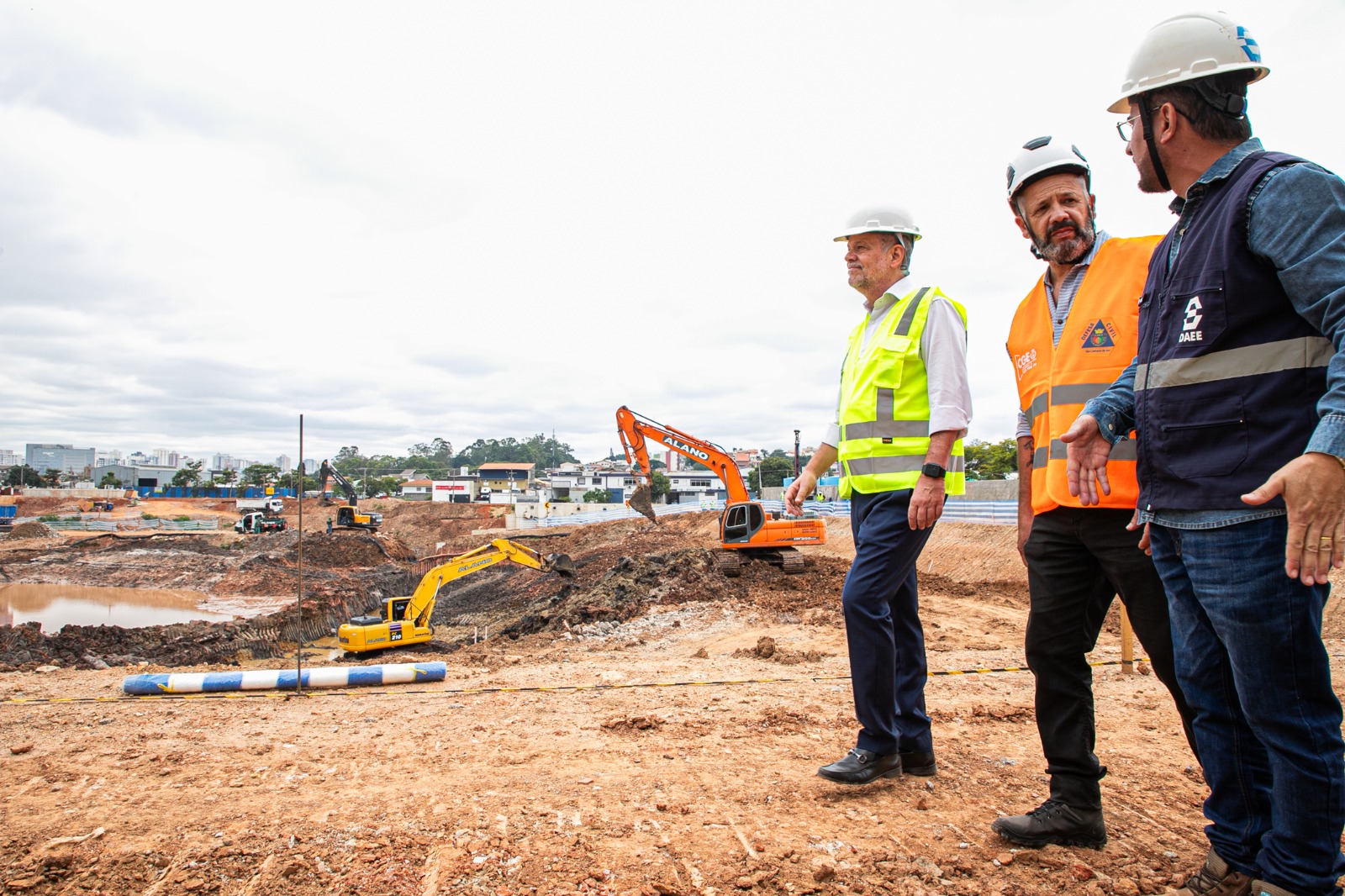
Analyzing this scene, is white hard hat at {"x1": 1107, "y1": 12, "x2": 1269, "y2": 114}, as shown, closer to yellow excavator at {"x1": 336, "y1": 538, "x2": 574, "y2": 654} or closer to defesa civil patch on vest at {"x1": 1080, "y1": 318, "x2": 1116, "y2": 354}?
defesa civil patch on vest at {"x1": 1080, "y1": 318, "x2": 1116, "y2": 354}

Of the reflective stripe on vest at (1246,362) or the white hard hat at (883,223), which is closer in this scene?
the reflective stripe on vest at (1246,362)

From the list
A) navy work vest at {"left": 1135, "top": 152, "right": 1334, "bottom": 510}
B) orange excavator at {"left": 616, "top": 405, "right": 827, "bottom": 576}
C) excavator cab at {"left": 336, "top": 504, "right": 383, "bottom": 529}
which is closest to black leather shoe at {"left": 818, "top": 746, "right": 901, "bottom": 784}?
navy work vest at {"left": 1135, "top": 152, "right": 1334, "bottom": 510}

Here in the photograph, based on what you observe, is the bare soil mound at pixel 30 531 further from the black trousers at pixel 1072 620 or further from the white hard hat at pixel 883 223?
the black trousers at pixel 1072 620

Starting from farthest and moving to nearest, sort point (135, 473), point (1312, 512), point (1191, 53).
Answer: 1. point (135, 473)
2. point (1191, 53)
3. point (1312, 512)

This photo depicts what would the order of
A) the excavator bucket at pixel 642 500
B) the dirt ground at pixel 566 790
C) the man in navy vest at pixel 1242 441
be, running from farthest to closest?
the excavator bucket at pixel 642 500
the dirt ground at pixel 566 790
the man in navy vest at pixel 1242 441

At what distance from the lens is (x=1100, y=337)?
7.59 feet

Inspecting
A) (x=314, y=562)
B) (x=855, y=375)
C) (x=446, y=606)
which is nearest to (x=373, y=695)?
(x=855, y=375)

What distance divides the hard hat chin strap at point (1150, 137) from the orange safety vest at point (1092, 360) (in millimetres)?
439

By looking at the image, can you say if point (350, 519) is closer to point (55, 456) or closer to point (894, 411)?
point (894, 411)

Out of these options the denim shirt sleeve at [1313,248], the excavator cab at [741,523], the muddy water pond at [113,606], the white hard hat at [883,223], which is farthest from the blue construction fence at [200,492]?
the denim shirt sleeve at [1313,248]

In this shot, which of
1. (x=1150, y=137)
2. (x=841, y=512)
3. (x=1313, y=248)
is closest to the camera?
(x=1313, y=248)

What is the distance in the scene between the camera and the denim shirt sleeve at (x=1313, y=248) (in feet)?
4.68

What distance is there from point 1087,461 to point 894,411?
39.1 inches

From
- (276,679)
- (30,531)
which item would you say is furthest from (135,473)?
(276,679)
